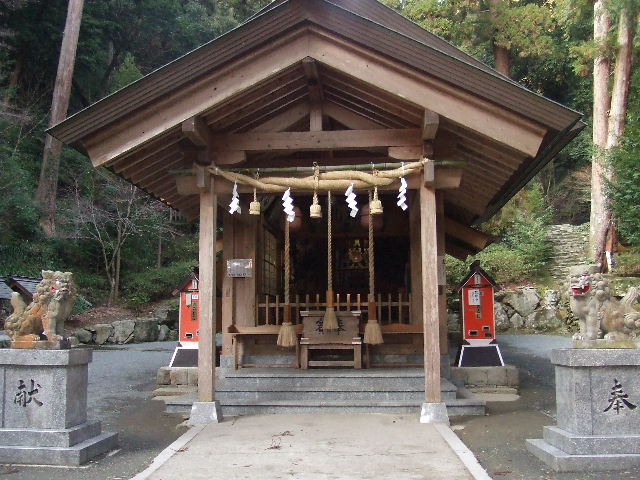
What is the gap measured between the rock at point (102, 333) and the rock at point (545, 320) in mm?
14888

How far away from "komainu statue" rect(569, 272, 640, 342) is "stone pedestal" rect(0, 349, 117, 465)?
4763 millimetres

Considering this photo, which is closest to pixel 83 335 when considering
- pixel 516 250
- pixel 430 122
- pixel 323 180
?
pixel 323 180

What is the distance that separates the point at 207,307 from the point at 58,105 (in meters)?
17.5

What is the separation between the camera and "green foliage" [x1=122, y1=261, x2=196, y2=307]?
74.2ft

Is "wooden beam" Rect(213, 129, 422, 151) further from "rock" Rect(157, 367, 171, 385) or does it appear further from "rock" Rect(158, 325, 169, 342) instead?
"rock" Rect(158, 325, 169, 342)

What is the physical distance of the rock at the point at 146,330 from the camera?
1992 cm

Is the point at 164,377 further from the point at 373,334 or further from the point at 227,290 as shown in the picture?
the point at 373,334

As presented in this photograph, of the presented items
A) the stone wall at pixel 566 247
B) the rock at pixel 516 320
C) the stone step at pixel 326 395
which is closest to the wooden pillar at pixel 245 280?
the stone step at pixel 326 395

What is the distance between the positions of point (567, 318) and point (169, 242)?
1689 cm

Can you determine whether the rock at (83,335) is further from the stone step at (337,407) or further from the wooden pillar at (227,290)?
the stone step at (337,407)

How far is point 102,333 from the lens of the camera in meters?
19.2

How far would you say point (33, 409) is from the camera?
5332 millimetres

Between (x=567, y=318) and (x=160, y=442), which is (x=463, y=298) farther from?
(x=567, y=318)

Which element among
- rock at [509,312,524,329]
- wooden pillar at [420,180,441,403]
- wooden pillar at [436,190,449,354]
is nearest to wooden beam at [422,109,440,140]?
wooden pillar at [420,180,441,403]
